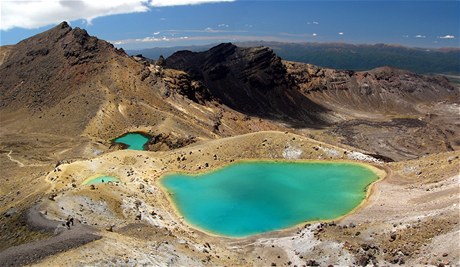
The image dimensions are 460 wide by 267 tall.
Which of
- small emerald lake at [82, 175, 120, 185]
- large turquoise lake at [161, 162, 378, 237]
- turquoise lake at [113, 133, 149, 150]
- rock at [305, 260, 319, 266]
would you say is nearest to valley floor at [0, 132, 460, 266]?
rock at [305, 260, 319, 266]

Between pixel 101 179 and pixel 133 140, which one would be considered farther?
pixel 133 140

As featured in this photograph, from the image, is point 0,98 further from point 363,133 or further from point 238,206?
point 363,133

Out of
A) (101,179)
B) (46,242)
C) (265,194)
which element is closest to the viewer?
(46,242)

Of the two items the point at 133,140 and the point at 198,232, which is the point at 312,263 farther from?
the point at 133,140

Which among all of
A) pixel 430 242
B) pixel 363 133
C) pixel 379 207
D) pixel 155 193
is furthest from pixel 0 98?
pixel 363 133

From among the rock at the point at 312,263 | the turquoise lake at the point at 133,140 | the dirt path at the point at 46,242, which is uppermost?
the dirt path at the point at 46,242

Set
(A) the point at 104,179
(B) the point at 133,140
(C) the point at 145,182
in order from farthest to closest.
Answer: (B) the point at 133,140 → (C) the point at 145,182 → (A) the point at 104,179

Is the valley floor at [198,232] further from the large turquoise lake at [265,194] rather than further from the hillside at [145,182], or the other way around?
the large turquoise lake at [265,194]

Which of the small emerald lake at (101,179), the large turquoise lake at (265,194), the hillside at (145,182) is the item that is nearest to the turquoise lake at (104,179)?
the small emerald lake at (101,179)

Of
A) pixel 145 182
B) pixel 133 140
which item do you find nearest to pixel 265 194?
pixel 145 182
